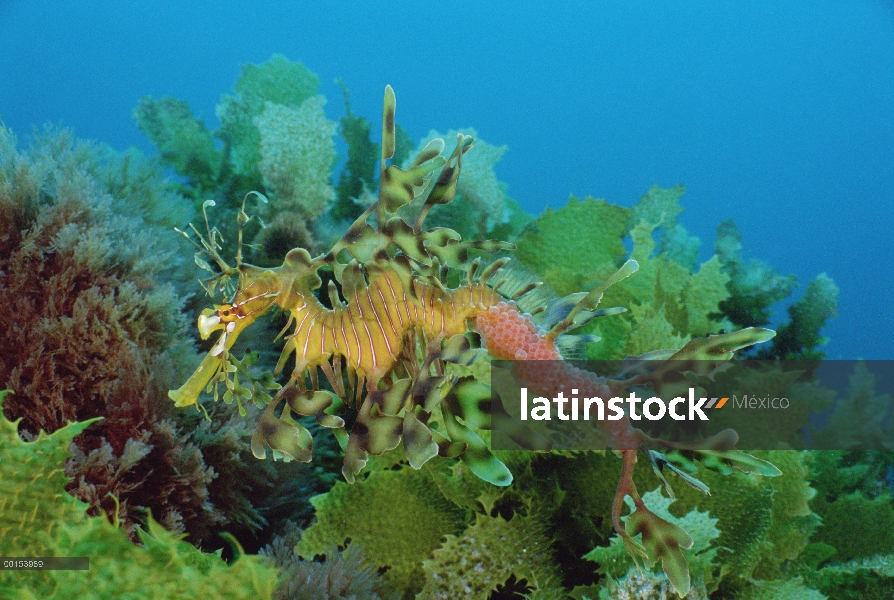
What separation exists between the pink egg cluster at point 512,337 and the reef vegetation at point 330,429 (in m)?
0.03

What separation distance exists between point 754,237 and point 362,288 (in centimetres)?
1723

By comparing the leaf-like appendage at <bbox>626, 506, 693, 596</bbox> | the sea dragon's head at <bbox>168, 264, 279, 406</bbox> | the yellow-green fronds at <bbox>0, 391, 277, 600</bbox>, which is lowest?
the yellow-green fronds at <bbox>0, 391, 277, 600</bbox>

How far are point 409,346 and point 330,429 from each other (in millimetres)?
1056

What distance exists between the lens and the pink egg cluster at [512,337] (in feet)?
1.78

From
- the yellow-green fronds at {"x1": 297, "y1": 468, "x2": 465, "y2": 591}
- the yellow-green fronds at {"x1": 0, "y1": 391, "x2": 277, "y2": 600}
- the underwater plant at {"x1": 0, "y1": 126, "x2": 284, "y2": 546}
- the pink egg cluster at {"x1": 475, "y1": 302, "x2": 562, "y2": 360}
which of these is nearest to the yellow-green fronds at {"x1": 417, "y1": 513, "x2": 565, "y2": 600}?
the yellow-green fronds at {"x1": 297, "y1": 468, "x2": 465, "y2": 591}

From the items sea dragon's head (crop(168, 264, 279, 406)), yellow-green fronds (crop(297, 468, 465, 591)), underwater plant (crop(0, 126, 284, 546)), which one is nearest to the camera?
sea dragon's head (crop(168, 264, 279, 406))

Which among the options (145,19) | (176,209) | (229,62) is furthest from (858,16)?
(145,19)

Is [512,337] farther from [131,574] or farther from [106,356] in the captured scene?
[106,356]

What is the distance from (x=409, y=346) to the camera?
0.56 m

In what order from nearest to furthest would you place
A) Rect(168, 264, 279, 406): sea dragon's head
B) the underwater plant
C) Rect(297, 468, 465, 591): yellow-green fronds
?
1. Rect(168, 264, 279, 406): sea dragon's head
2. the underwater plant
3. Rect(297, 468, 465, 591): yellow-green fronds

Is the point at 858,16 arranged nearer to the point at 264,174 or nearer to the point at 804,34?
the point at 804,34

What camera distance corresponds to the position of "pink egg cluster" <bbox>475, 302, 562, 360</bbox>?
54 cm

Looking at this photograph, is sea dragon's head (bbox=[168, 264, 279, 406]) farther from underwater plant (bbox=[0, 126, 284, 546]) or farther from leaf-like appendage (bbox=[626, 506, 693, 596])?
underwater plant (bbox=[0, 126, 284, 546])

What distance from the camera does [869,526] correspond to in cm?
184
